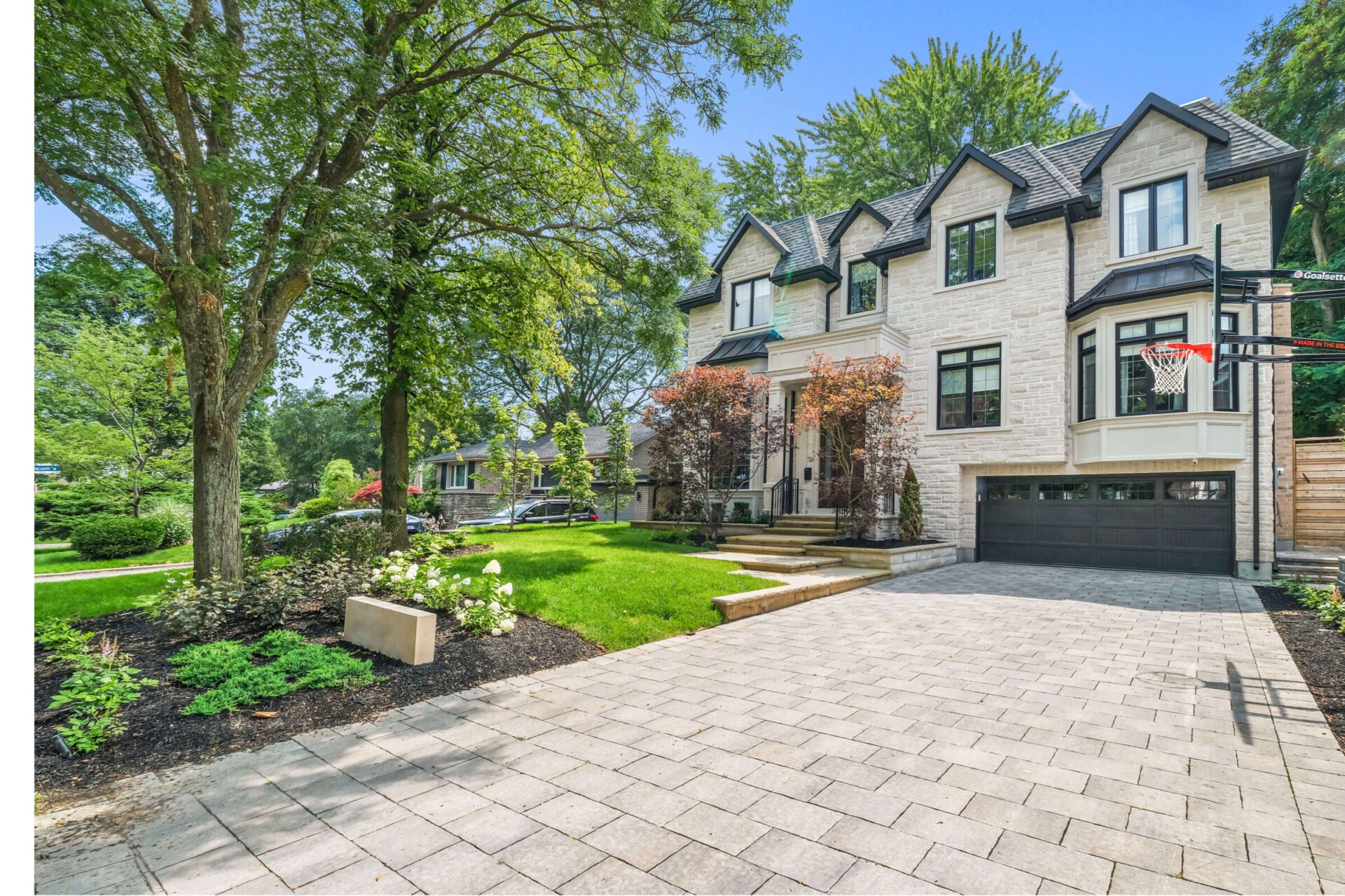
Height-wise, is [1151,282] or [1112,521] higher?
[1151,282]

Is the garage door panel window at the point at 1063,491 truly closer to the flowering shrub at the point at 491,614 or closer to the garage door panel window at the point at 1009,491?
the garage door panel window at the point at 1009,491

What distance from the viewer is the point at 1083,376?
13.0 meters

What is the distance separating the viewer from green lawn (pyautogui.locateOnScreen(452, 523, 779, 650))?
21.5ft

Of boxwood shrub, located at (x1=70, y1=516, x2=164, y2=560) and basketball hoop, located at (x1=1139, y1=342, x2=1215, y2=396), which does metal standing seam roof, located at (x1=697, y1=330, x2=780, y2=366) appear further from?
boxwood shrub, located at (x1=70, y1=516, x2=164, y2=560)

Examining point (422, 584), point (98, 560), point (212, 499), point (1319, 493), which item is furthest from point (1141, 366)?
point (98, 560)

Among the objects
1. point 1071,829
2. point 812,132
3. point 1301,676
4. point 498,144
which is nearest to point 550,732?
point 1071,829

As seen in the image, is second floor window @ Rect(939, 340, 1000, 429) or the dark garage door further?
second floor window @ Rect(939, 340, 1000, 429)

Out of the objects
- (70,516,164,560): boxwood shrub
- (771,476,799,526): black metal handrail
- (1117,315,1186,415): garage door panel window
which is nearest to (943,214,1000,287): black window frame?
(1117,315,1186,415): garage door panel window

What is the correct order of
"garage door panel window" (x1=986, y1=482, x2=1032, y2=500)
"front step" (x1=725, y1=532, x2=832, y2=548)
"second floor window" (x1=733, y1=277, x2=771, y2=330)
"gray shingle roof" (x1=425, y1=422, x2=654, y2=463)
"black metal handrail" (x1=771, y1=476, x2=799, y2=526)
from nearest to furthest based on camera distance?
"front step" (x1=725, y1=532, x2=832, y2=548)
"garage door panel window" (x1=986, y1=482, x2=1032, y2=500)
"black metal handrail" (x1=771, y1=476, x2=799, y2=526)
"second floor window" (x1=733, y1=277, x2=771, y2=330)
"gray shingle roof" (x1=425, y1=422, x2=654, y2=463)

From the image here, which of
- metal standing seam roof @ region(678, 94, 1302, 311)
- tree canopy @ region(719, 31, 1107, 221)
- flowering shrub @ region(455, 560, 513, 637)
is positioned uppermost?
tree canopy @ region(719, 31, 1107, 221)

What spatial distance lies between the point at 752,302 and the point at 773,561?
10.0m

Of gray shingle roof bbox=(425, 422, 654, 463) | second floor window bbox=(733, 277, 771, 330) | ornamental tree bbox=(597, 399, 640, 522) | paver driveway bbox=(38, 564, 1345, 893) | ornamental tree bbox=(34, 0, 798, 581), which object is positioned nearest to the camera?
paver driveway bbox=(38, 564, 1345, 893)

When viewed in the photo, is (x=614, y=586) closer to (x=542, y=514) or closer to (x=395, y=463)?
(x=395, y=463)

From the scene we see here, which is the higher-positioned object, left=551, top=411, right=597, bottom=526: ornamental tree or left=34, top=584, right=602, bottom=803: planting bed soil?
→ left=551, top=411, right=597, bottom=526: ornamental tree
